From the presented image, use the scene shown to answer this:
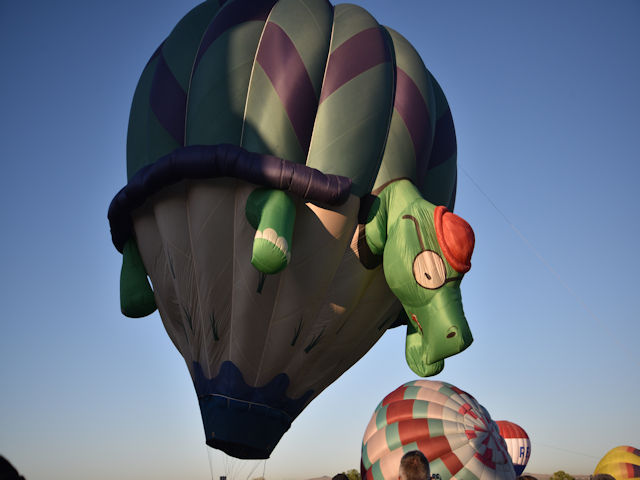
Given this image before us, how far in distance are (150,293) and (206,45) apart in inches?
108

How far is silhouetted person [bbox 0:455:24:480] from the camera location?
1.44 m

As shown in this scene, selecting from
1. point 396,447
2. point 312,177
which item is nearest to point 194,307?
point 312,177

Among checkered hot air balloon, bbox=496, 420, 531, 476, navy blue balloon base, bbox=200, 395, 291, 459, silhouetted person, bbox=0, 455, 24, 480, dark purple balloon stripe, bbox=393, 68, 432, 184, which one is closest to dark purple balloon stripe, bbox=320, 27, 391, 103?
dark purple balloon stripe, bbox=393, 68, 432, 184

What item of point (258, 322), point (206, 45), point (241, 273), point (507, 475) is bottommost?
point (507, 475)

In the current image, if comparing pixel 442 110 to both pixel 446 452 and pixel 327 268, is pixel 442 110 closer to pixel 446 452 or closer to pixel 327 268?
pixel 327 268

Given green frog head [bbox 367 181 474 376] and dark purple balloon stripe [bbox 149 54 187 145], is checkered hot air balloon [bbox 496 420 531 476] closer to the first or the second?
green frog head [bbox 367 181 474 376]

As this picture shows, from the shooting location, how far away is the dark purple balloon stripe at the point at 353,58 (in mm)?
6096

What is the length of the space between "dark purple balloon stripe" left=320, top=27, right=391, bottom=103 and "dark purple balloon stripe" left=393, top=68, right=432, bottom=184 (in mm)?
311

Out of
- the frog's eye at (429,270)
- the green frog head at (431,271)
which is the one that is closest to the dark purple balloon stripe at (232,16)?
the green frog head at (431,271)

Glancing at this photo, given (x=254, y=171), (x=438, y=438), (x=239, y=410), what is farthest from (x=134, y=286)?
(x=438, y=438)

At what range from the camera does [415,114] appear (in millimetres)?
6367

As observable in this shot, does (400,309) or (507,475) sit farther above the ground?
(400,309)

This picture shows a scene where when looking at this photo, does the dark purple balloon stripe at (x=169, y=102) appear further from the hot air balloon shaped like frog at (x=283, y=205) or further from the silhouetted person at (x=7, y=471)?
the silhouetted person at (x=7, y=471)

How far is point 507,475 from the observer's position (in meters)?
9.68
